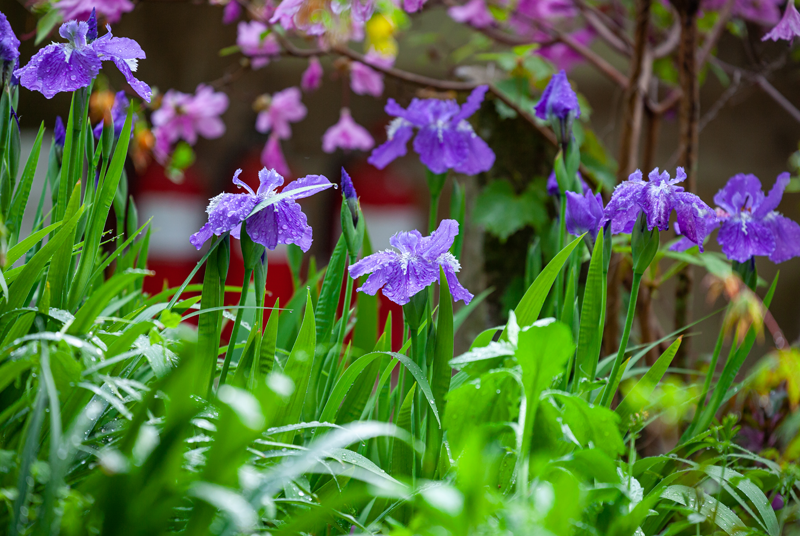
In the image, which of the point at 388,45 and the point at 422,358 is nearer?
the point at 422,358

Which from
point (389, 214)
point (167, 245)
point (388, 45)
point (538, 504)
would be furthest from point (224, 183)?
point (538, 504)

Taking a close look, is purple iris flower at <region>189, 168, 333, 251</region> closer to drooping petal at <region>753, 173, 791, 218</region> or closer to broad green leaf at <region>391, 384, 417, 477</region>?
broad green leaf at <region>391, 384, 417, 477</region>

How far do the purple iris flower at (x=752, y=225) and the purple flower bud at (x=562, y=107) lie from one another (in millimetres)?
184

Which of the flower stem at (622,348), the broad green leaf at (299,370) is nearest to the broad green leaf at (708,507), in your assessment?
the flower stem at (622,348)

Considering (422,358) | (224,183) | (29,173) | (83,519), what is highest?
(224,183)

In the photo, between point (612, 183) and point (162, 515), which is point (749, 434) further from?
point (162, 515)

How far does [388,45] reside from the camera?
125 cm

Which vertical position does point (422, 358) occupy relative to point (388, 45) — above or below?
below

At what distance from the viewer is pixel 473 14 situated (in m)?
1.36

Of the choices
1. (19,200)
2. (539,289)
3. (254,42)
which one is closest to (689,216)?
(539,289)

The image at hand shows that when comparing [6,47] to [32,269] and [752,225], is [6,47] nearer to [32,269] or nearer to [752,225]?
[32,269]

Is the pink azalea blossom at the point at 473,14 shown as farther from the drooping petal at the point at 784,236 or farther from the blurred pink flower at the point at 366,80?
the drooping petal at the point at 784,236

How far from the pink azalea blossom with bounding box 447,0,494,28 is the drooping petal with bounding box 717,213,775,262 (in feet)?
2.96

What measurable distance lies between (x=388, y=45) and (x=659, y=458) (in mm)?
1022
